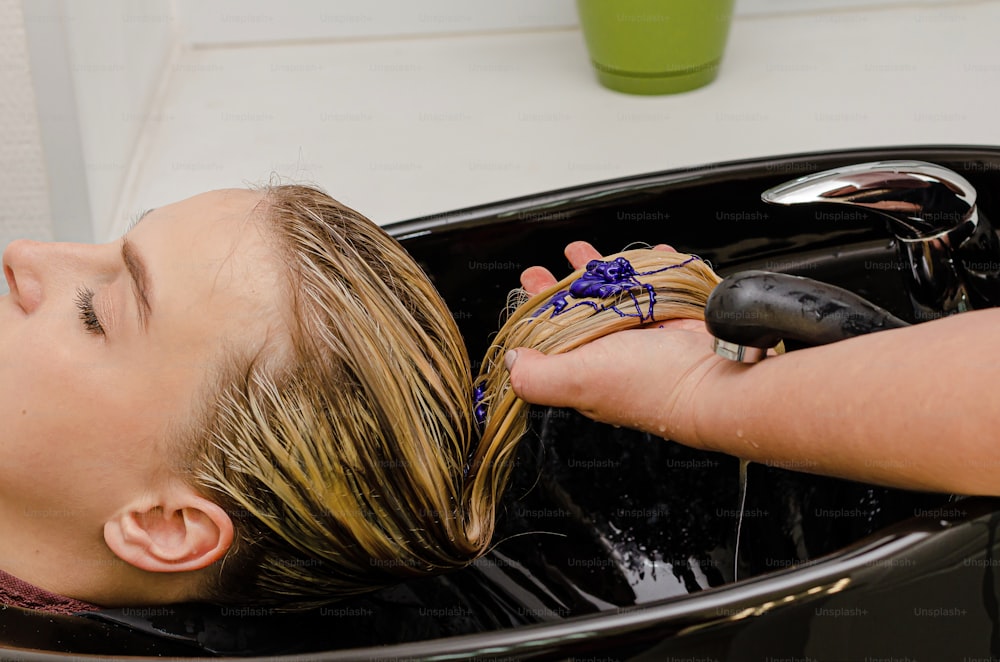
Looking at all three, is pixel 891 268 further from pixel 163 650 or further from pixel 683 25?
pixel 683 25

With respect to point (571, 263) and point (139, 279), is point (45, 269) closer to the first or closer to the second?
point (139, 279)

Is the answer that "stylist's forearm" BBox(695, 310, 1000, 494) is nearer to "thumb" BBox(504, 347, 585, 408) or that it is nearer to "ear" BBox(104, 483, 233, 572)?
"thumb" BBox(504, 347, 585, 408)

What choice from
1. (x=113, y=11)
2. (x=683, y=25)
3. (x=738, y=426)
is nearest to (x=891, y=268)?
(x=738, y=426)

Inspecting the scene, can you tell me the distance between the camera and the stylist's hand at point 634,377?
0.69 m

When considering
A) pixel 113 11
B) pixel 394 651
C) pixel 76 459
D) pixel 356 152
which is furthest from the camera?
pixel 356 152

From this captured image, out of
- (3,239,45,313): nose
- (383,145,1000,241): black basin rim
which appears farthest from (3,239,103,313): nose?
(383,145,1000,241): black basin rim

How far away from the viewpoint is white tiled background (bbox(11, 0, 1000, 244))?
1540mm

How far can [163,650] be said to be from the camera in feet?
2.46

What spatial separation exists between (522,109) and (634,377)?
1.11 meters

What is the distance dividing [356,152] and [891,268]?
3.12ft

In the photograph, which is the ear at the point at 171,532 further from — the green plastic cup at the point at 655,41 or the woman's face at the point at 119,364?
the green plastic cup at the point at 655,41

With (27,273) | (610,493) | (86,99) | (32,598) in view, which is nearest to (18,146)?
(86,99)

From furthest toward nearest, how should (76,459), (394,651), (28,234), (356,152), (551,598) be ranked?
(356,152) → (28,234) → (551,598) → (76,459) → (394,651)

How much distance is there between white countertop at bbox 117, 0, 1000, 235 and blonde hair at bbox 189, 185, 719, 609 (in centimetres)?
71
